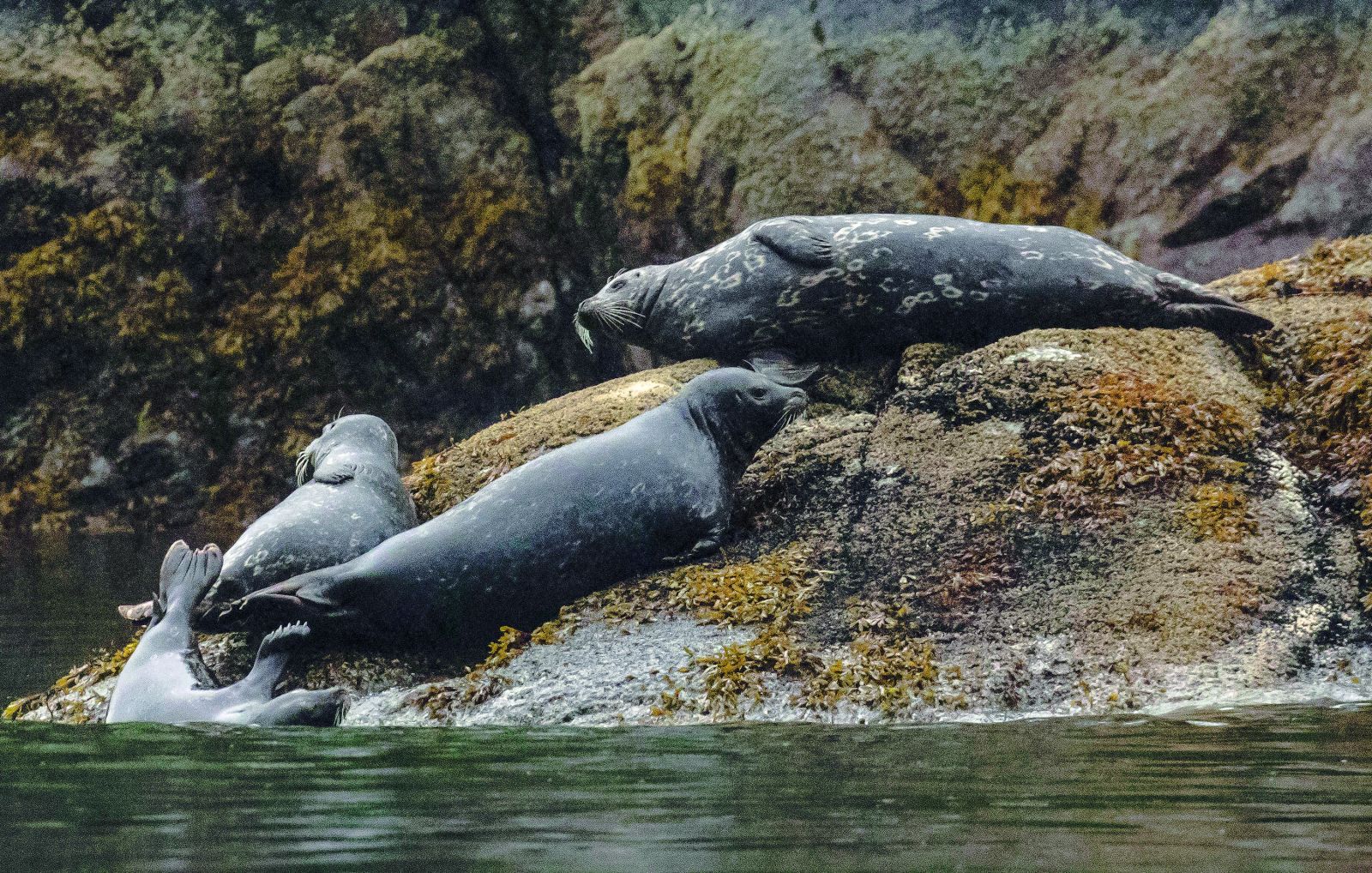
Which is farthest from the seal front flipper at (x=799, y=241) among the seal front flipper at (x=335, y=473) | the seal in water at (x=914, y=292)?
the seal front flipper at (x=335, y=473)

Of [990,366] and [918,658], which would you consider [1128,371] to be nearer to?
[990,366]

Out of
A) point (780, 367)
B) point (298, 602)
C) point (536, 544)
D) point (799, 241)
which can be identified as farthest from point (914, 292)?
point (298, 602)

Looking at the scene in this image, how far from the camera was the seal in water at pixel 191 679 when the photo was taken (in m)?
4.88

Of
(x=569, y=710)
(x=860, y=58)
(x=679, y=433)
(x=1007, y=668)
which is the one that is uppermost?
(x=860, y=58)

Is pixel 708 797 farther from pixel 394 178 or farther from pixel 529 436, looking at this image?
pixel 394 178

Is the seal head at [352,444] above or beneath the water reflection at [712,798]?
above

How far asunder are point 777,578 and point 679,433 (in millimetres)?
842

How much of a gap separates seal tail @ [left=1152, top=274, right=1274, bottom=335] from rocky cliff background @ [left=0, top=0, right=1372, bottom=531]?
723 centimetres

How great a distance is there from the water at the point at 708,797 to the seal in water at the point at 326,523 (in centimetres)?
103

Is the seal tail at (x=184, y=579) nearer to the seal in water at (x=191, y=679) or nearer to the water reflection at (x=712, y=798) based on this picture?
the seal in water at (x=191, y=679)

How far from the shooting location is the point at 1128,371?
6.00 meters

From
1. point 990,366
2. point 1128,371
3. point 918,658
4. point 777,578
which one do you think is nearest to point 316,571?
point 777,578

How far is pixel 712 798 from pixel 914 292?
365 cm

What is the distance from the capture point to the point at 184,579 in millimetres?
5754
